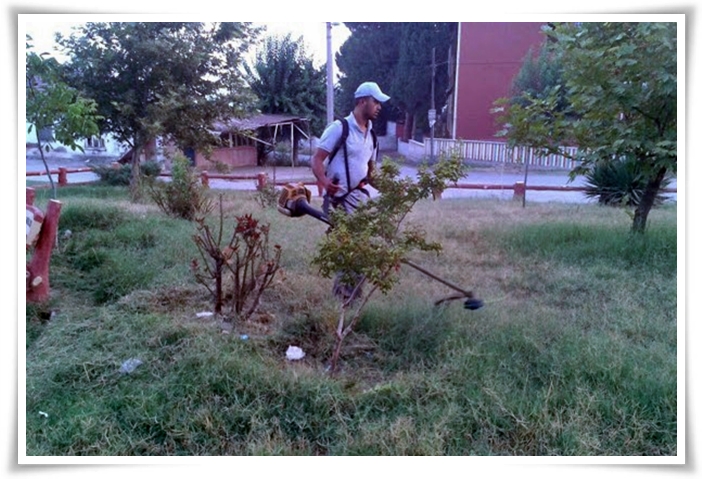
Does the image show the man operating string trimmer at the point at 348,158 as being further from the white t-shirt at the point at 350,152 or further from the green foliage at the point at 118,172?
the green foliage at the point at 118,172

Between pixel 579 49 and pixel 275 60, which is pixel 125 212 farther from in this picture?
pixel 275 60

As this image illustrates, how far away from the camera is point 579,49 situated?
566 centimetres

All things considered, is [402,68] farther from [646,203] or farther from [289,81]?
[646,203]

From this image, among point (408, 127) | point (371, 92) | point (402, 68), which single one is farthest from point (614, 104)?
point (408, 127)

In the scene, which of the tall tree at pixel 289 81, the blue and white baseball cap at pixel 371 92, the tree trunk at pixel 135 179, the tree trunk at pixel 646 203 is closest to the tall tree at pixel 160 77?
the tree trunk at pixel 135 179

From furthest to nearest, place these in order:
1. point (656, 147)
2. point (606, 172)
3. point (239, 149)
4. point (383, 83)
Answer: point (383, 83) < point (239, 149) < point (606, 172) < point (656, 147)

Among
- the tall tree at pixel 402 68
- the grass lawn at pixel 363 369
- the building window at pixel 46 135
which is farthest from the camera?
the tall tree at pixel 402 68

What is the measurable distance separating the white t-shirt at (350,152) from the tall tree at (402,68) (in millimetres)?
5609

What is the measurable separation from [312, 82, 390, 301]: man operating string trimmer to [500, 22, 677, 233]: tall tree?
84.5 inches

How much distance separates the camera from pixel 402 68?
14.4 meters

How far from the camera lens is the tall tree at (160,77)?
30.0ft

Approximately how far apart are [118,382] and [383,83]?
47.0 feet
